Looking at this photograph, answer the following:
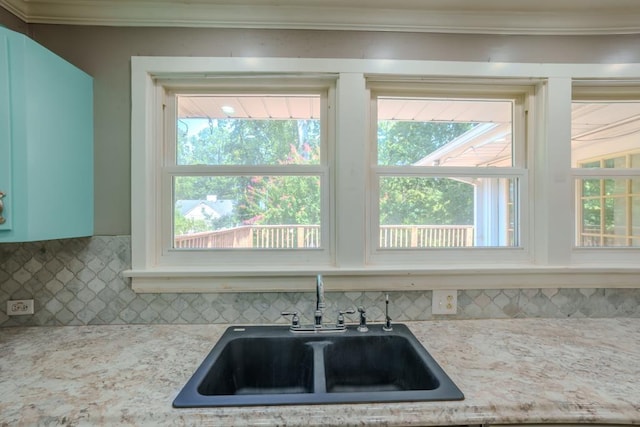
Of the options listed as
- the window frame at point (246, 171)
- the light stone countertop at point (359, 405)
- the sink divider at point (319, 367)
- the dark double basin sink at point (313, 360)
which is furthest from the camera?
the window frame at point (246, 171)

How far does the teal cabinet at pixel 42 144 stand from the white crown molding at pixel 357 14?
1.12ft

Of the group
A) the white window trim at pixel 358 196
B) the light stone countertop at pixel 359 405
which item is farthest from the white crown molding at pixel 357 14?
the light stone countertop at pixel 359 405

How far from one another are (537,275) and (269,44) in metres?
1.69

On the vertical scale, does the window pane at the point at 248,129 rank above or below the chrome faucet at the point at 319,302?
above

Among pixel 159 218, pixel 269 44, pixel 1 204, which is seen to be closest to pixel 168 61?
pixel 269 44

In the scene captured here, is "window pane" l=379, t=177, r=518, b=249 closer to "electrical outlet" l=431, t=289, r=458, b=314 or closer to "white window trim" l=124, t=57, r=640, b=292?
"white window trim" l=124, t=57, r=640, b=292

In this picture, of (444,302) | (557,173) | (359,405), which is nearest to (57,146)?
(359,405)

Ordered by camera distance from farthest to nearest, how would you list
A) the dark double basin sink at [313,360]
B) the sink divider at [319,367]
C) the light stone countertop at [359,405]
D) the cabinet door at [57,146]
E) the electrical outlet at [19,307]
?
the electrical outlet at [19,307], the dark double basin sink at [313,360], the cabinet door at [57,146], the sink divider at [319,367], the light stone countertop at [359,405]

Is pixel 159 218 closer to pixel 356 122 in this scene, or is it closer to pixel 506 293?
pixel 356 122

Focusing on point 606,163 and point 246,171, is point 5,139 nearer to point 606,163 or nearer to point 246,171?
point 246,171

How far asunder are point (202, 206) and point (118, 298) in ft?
1.87

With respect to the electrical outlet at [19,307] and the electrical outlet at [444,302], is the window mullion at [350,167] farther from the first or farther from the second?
the electrical outlet at [19,307]

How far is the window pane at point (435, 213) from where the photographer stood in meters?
1.57

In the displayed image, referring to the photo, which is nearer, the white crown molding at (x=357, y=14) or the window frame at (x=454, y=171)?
the white crown molding at (x=357, y=14)
